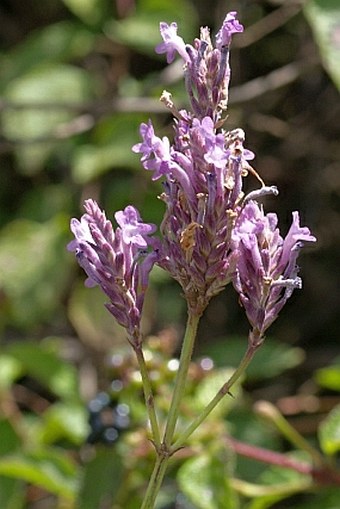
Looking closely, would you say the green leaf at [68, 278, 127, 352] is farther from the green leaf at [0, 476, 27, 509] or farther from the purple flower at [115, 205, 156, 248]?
the purple flower at [115, 205, 156, 248]

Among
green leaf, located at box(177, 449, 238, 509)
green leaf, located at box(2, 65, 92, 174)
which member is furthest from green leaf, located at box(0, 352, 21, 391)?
green leaf, located at box(177, 449, 238, 509)

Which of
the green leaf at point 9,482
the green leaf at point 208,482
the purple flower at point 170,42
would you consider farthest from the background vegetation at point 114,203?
the purple flower at point 170,42

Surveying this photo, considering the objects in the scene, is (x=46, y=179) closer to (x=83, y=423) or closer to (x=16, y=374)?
(x=16, y=374)

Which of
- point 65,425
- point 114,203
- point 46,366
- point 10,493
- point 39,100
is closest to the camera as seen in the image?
point 10,493

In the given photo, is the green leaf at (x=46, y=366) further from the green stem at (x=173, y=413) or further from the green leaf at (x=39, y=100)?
the green stem at (x=173, y=413)

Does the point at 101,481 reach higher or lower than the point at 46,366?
lower

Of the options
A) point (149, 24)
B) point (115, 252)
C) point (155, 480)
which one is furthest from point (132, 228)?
point (149, 24)

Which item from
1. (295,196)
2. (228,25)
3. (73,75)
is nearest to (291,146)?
(295,196)

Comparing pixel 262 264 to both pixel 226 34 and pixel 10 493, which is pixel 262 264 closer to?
pixel 226 34
